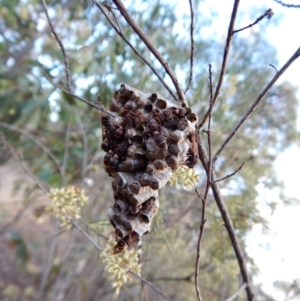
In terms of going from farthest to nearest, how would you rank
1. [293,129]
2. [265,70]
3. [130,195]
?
[293,129] < [265,70] < [130,195]

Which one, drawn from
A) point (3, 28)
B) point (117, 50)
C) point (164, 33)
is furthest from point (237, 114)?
point (3, 28)

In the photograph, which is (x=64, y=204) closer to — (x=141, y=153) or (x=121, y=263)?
(x=121, y=263)

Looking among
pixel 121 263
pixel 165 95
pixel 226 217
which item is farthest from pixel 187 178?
pixel 165 95

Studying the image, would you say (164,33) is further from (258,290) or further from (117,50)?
(258,290)

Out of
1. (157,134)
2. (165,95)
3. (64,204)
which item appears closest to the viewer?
(157,134)

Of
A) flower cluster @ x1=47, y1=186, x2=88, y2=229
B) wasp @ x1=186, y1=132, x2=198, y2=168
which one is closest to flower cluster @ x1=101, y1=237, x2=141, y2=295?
flower cluster @ x1=47, y1=186, x2=88, y2=229

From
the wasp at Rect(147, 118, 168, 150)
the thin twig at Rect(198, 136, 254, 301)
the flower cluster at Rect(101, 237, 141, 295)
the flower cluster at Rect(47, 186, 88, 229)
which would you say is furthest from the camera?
the flower cluster at Rect(47, 186, 88, 229)

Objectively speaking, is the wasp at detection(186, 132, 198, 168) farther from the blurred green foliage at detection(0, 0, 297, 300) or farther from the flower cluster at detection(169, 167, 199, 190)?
the blurred green foliage at detection(0, 0, 297, 300)
